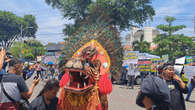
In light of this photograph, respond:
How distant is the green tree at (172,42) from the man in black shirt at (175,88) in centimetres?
2148

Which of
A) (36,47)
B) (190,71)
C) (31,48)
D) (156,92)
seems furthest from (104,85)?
(36,47)

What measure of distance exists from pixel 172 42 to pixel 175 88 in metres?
22.3

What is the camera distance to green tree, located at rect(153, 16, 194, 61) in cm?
2317

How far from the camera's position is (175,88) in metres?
2.61

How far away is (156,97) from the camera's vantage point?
1.94m

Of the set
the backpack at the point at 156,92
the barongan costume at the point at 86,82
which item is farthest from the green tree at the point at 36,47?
the backpack at the point at 156,92

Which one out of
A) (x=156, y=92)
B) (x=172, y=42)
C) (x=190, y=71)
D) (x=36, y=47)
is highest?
(x=36, y=47)

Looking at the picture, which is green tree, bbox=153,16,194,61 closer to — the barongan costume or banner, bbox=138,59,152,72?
banner, bbox=138,59,152,72

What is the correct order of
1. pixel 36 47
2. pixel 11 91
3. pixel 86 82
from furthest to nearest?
1. pixel 36 47
2. pixel 86 82
3. pixel 11 91

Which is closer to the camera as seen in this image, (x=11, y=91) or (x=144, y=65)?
(x=11, y=91)

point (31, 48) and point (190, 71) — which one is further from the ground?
point (31, 48)

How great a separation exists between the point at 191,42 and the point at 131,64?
15.2 metres

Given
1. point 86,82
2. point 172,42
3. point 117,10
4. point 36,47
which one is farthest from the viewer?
point 36,47

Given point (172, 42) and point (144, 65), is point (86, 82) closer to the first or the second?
point (144, 65)
